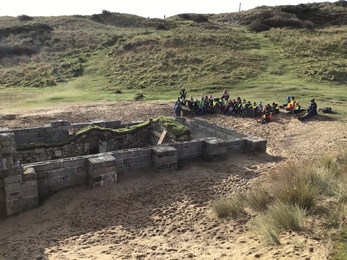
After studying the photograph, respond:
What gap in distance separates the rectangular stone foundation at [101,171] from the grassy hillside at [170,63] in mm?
13584

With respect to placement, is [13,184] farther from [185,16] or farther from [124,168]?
[185,16]

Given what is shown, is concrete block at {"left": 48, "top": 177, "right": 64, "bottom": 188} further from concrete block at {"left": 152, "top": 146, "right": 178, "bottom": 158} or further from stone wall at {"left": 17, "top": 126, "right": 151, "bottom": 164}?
stone wall at {"left": 17, "top": 126, "right": 151, "bottom": 164}

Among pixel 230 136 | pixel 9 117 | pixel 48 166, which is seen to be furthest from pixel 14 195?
pixel 9 117

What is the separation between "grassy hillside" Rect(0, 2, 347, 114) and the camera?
25.8 m

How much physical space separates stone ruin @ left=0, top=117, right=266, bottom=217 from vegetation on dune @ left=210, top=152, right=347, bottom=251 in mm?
2655

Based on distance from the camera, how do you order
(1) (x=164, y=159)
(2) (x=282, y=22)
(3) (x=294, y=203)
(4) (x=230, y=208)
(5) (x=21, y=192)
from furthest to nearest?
(2) (x=282, y=22) → (1) (x=164, y=159) → (5) (x=21, y=192) → (4) (x=230, y=208) → (3) (x=294, y=203)

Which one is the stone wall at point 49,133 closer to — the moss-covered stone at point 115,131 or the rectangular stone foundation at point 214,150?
the moss-covered stone at point 115,131

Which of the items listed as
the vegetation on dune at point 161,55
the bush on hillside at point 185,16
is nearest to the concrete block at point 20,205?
the vegetation on dune at point 161,55

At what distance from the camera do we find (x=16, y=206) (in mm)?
7879

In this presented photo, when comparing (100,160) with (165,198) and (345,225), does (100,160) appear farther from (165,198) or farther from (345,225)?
(345,225)

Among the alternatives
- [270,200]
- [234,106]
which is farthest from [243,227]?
[234,106]

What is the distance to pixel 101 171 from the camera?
871cm

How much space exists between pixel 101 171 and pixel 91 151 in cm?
419

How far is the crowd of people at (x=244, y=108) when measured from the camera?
17.1 meters
